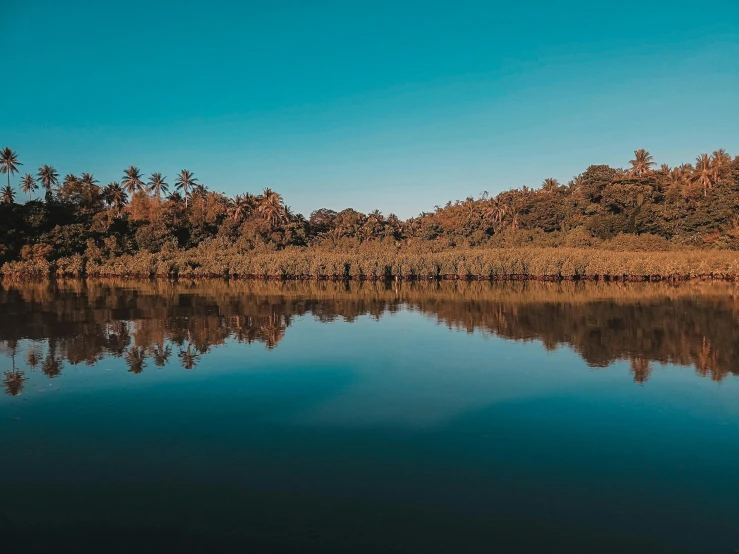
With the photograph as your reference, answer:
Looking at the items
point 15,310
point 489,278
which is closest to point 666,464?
point 15,310

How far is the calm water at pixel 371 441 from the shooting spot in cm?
714

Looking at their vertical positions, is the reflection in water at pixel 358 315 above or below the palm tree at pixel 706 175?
below

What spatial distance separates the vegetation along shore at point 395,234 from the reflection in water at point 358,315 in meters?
8.04

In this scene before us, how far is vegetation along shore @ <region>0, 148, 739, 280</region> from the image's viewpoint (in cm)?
5372

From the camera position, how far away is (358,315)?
95.2 ft

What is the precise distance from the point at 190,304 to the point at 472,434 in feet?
89.5

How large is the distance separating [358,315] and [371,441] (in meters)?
18.9

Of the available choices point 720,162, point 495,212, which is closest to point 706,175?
point 720,162

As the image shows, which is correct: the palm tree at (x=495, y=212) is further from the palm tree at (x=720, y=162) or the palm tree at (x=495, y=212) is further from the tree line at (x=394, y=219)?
the palm tree at (x=720, y=162)

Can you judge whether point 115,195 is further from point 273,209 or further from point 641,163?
point 641,163

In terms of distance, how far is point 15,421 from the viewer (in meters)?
11.3

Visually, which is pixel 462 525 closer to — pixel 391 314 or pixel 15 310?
pixel 391 314

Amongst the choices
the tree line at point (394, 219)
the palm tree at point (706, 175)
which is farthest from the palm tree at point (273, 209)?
the palm tree at point (706, 175)

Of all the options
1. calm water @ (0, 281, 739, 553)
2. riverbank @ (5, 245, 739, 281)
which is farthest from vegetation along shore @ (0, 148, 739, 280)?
calm water @ (0, 281, 739, 553)
